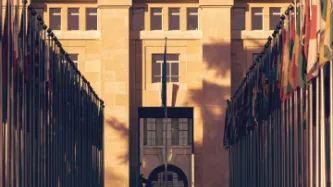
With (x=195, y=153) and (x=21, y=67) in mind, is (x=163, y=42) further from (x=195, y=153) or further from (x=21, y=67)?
(x=21, y=67)

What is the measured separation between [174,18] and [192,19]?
1413 millimetres

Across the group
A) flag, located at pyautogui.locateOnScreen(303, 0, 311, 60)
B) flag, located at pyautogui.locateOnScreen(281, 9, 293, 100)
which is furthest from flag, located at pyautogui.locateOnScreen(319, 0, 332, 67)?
flag, located at pyautogui.locateOnScreen(281, 9, 293, 100)

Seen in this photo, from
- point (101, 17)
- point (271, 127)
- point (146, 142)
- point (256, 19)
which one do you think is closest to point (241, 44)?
point (256, 19)

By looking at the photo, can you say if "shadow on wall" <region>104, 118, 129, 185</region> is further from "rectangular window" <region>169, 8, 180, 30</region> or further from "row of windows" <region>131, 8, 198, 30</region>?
"rectangular window" <region>169, 8, 180, 30</region>

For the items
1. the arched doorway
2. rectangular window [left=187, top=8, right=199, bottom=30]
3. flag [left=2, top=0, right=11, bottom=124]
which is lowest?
the arched doorway

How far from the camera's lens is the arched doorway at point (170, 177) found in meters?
147

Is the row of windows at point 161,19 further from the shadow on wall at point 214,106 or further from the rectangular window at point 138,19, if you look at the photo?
the shadow on wall at point 214,106

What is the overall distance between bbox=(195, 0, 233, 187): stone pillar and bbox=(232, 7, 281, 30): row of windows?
4.45ft

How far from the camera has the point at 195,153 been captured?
115 meters

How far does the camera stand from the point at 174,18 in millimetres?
116438

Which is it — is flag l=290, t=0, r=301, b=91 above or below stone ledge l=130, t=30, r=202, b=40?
below

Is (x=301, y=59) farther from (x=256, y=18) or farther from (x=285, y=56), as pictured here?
(x=256, y=18)

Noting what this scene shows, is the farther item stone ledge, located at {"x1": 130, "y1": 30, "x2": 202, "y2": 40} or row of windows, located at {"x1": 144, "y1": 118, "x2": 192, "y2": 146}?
row of windows, located at {"x1": 144, "y1": 118, "x2": 192, "y2": 146}

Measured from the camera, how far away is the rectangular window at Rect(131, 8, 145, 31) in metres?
116
